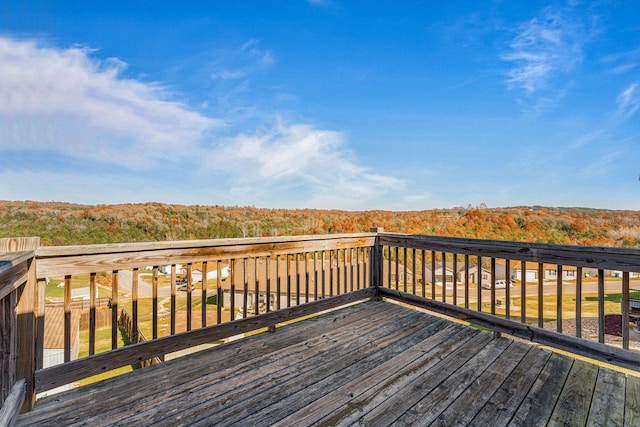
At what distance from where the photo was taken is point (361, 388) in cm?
→ 185

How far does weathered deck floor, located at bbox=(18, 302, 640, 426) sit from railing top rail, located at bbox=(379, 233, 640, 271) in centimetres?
77

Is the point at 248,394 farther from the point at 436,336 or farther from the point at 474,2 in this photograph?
the point at 474,2

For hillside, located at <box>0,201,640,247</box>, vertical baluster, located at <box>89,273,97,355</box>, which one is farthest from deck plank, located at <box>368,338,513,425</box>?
hillside, located at <box>0,201,640,247</box>

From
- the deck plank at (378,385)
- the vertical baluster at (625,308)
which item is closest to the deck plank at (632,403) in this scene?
the vertical baluster at (625,308)

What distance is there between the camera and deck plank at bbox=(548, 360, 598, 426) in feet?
5.07

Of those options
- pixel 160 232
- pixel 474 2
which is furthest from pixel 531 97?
pixel 160 232

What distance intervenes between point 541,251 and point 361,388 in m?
1.92

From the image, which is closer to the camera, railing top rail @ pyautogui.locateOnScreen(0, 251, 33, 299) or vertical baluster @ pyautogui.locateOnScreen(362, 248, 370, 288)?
railing top rail @ pyautogui.locateOnScreen(0, 251, 33, 299)

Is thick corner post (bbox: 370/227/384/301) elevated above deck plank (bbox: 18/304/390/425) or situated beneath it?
elevated above

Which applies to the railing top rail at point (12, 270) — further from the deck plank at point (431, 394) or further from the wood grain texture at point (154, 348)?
the deck plank at point (431, 394)

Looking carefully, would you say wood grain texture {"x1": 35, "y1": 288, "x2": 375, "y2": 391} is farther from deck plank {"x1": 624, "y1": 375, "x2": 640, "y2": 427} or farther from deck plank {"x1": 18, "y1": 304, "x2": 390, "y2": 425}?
deck plank {"x1": 624, "y1": 375, "x2": 640, "y2": 427}

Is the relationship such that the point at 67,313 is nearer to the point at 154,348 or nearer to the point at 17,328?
the point at 17,328

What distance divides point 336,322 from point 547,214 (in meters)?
10.9

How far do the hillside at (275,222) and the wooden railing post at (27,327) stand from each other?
712 cm
